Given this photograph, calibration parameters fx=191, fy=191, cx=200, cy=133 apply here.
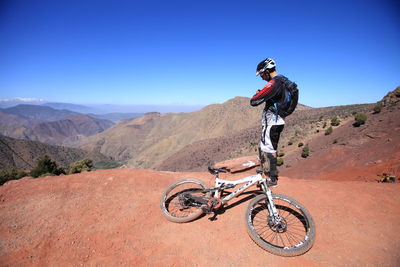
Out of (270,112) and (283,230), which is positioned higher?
(270,112)

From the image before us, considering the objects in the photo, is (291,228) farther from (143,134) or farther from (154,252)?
(143,134)

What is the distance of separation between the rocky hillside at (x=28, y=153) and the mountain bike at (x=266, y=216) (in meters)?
73.8

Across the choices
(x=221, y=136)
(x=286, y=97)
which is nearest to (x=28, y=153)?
(x=221, y=136)

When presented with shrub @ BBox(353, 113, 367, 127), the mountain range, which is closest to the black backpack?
the mountain range

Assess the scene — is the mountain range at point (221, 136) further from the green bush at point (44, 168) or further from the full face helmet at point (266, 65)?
the green bush at point (44, 168)

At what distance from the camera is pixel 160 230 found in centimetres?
398

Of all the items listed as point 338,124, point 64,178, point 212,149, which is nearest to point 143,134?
point 212,149

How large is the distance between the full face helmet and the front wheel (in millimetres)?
2408

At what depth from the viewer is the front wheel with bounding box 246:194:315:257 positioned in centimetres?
314

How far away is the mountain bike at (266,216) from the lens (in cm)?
323

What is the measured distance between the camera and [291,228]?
3.71 m

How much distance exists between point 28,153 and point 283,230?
91164 mm

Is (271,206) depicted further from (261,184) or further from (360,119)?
(360,119)

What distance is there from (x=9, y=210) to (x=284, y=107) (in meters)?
6.91
